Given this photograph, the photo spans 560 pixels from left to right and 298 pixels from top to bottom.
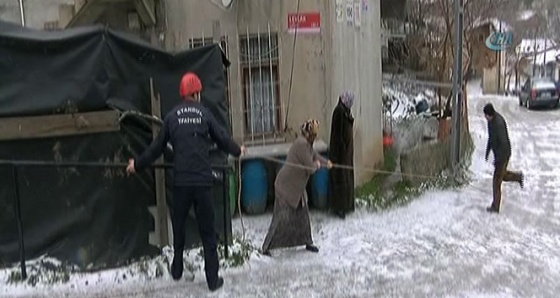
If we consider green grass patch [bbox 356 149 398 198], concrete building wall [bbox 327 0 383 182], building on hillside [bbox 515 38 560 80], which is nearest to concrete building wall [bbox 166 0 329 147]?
concrete building wall [bbox 327 0 383 182]

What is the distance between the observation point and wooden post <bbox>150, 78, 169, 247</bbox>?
654cm

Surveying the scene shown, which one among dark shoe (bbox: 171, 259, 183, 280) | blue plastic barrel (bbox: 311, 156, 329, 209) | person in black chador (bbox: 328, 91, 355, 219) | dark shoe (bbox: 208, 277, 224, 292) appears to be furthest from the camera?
blue plastic barrel (bbox: 311, 156, 329, 209)

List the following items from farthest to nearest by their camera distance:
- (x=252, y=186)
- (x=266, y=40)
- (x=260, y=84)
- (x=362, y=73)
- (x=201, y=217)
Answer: (x=362, y=73), (x=260, y=84), (x=266, y=40), (x=252, y=186), (x=201, y=217)

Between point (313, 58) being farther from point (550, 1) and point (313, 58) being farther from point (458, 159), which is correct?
point (550, 1)

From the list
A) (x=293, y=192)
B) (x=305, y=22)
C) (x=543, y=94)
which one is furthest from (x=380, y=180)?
(x=543, y=94)

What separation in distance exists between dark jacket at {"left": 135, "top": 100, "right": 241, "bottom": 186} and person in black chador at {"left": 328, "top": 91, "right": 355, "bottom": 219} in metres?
3.48

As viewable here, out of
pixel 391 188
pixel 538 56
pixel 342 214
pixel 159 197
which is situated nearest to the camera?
pixel 159 197

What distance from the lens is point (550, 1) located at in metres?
59.1

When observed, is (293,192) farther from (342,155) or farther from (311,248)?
(342,155)

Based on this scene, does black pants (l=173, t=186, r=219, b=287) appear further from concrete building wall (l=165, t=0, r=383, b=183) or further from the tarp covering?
concrete building wall (l=165, t=0, r=383, b=183)

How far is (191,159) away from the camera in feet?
19.6

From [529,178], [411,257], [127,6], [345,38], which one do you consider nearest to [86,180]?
[411,257]

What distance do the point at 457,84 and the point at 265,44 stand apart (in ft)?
11.5

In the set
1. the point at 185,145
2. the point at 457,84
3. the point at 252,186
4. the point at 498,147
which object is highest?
the point at 457,84
